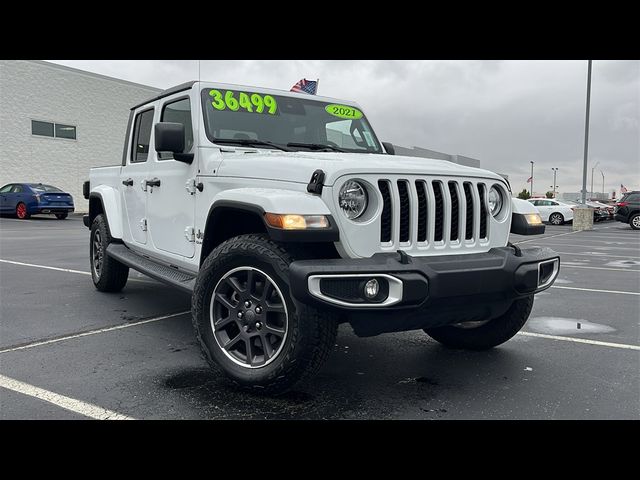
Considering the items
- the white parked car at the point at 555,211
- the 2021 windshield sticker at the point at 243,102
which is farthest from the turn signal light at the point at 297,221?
the white parked car at the point at 555,211

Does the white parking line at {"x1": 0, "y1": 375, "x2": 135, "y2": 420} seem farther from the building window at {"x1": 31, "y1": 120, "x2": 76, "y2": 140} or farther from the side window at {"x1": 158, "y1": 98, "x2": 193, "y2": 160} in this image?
the building window at {"x1": 31, "y1": 120, "x2": 76, "y2": 140}

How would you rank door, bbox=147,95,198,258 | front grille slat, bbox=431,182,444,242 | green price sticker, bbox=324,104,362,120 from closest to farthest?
front grille slat, bbox=431,182,444,242 < door, bbox=147,95,198,258 < green price sticker, bbox=324,104,362,120

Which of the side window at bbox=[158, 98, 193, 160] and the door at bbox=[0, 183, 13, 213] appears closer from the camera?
the side window at bbox=[158, 98, 193, 160]

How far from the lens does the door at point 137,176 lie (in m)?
5.41

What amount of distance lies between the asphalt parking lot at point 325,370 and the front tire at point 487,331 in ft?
0.30

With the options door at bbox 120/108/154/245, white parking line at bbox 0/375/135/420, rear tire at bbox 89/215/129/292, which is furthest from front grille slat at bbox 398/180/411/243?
rear tire at bbox 89/215/129/292

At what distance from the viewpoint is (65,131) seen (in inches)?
1093

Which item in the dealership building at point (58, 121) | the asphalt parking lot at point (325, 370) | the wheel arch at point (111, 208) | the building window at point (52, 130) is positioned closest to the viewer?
the asphalt parking lot at point (325, 370)

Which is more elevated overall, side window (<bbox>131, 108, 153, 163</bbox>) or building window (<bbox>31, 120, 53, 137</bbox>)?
building window (<bbox>31, 120, 53, 137</bbox>)

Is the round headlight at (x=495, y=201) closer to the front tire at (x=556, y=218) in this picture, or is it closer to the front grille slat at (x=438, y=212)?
the front grille slat at (x=438, y=212)

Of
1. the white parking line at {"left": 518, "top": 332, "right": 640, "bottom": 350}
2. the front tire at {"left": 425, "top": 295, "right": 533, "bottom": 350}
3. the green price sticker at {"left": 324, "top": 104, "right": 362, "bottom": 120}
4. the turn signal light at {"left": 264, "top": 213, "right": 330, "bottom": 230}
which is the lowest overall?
the white parking line at {"left": 518, "top": 332, "right": 640, "bottom": 350}

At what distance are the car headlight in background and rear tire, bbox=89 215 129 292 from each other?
13.5ft

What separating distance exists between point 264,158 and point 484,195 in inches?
56.8

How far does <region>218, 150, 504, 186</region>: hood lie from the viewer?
3.29 metres
